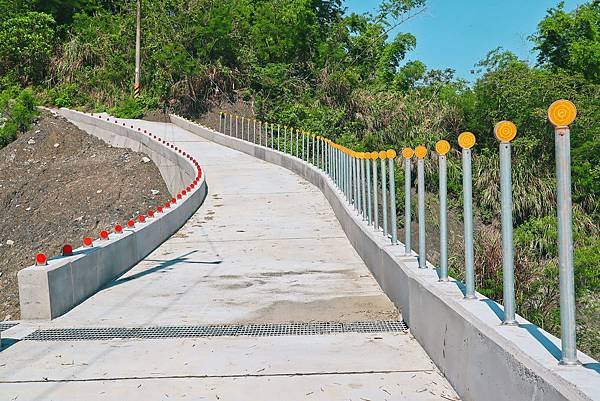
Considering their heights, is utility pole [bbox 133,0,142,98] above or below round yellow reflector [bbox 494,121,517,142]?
above

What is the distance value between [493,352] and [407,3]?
51.5m

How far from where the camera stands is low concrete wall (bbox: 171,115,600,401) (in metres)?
3.15

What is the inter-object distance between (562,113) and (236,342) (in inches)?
154

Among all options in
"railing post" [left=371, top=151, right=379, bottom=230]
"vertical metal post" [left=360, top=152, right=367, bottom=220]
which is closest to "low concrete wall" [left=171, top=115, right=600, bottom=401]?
"railing post" [left=371, top=151, right=379, bottom=230]

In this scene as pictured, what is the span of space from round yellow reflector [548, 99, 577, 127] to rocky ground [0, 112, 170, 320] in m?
15.2

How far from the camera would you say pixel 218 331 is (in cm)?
661

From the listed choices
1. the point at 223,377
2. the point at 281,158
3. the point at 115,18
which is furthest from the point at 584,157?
the point at 115,18

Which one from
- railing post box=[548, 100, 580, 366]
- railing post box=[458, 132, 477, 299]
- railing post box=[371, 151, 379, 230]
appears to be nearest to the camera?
railing post box=[548, 100, 580, 366]

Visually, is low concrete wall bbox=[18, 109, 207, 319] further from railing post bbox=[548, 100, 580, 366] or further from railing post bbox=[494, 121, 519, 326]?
railing post bbox=[548, 100, 580, 366]

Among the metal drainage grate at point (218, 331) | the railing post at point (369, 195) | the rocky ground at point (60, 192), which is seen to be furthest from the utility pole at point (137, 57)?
the metal drainage grate at point (218, 331)

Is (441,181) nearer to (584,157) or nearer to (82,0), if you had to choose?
(584,157)

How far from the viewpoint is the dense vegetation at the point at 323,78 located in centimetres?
2900

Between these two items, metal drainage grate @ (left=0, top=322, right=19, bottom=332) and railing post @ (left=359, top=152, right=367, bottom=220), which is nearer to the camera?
metal drainage grate @ (left=0, top=322, right=19, bottom=332)

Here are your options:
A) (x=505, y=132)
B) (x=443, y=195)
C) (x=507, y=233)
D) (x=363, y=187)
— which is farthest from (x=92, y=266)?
(x=505, y=132)
